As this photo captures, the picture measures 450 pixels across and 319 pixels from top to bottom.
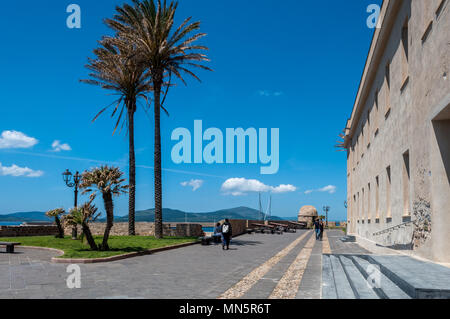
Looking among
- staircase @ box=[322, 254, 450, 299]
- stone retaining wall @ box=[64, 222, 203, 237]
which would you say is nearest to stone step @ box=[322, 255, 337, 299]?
staircase @ box=[322, 254, 450, 299]

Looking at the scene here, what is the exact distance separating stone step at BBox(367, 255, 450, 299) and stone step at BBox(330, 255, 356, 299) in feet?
2.31

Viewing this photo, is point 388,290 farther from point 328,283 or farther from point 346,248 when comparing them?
point 346,248

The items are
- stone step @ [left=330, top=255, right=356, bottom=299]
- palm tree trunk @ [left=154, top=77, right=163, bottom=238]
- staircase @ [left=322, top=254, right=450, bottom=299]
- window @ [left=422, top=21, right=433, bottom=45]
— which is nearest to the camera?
staircase @ [left=322, top=254, right=450, bottom=299]

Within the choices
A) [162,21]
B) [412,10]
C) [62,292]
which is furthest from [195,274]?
[162,21]

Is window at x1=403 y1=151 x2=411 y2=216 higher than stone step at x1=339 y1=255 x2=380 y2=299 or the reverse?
higher

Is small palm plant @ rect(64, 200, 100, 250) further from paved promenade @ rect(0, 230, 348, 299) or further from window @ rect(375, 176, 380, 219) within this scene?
window @ rect(375, 176, 380, 219)

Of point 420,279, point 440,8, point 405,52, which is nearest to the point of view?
point 420,279

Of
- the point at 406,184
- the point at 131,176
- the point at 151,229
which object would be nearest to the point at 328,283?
the point at 406,184

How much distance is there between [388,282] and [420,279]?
86 cm

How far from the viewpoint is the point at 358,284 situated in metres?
7.32

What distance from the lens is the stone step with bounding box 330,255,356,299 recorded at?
6.90 meters
